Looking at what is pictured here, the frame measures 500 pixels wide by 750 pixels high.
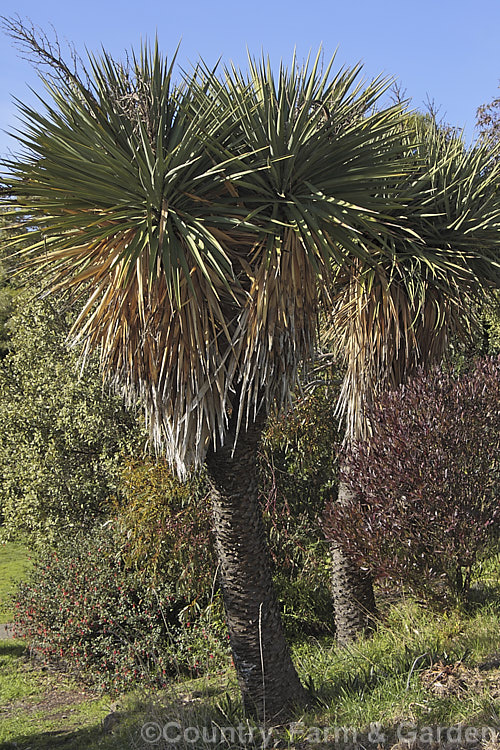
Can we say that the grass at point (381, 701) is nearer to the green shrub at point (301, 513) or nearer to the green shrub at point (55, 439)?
the green shrub at point (301, 513)

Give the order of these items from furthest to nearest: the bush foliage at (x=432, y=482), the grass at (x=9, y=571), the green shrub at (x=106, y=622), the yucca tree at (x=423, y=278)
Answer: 1. the grass at (x=9, y=571)
2. the green shrub at (x=106, y=622)
3. the yucca tree at (x=423, y=278)
4. the bush foliage at (x=432, y=482)

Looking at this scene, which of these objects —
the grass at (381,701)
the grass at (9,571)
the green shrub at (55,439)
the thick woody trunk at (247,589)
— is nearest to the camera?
the grass at (381,701)

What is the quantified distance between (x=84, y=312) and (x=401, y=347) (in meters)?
3.60

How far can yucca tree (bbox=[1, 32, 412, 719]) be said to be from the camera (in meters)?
4.80

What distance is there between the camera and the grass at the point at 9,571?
51.8ft

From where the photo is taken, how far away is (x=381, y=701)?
5035 millimetres

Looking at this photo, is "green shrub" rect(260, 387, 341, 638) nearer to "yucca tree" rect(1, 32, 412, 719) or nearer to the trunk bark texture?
the trunk bark texture

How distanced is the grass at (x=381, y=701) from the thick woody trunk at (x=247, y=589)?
0.25 m

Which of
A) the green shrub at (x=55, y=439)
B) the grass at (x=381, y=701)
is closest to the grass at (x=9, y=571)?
the green shrub at (x=55, y=439)

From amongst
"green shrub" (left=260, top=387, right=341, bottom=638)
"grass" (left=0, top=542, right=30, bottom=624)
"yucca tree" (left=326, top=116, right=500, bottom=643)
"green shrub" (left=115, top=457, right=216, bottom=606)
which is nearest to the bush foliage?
"yucca tree" (left=326, top=116, right=500, bottom=643)

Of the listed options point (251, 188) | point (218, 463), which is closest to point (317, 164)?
point (251, 188)

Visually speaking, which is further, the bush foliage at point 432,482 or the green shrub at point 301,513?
the green shrub at point 301,513

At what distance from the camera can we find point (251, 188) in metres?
4.95

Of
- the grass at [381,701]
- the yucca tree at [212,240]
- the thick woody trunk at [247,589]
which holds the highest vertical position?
the yucca tree at [212,240]
